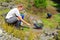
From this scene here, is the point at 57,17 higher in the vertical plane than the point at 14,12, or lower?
lower

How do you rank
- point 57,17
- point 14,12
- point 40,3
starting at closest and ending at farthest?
1. point 14,12
2. point 57,17
3. point 40,3

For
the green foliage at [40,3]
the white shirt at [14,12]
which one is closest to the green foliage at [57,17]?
the green foliage at [40,3]

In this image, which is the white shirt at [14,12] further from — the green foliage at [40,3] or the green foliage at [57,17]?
the green foliage at [40,3]

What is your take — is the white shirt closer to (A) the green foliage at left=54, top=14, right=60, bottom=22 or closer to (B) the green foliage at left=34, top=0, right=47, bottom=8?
(A) the green foliage at left=54, top=14, right=60, bottom=22

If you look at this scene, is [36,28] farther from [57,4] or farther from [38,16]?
[57,4]

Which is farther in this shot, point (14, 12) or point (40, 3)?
point (40, 3)

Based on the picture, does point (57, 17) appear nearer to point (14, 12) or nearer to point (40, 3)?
point (40, 3)

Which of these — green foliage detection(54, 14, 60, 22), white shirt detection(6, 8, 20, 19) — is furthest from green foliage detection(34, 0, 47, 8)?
white shirt detection(6, 8, 20, 19)

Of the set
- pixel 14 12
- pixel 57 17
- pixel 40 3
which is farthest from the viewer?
pixel 40 3

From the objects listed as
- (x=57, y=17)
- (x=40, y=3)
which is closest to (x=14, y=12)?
(x=57, y=17)

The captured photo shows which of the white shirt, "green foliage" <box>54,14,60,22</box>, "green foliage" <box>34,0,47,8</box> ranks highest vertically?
the white shirt

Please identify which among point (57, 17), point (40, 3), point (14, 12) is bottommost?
point (57, 17)

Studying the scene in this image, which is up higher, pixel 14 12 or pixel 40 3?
pixel 14 12

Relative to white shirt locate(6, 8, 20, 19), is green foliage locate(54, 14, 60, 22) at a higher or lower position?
lower
